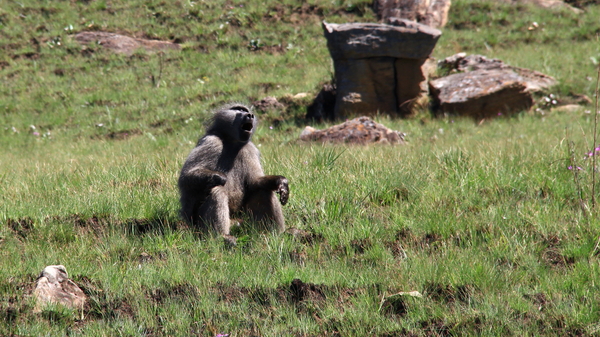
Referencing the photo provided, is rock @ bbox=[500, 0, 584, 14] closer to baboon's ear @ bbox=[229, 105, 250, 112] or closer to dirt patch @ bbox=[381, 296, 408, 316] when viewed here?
baboon's ear @ bbox=[229, 105, 250, 112]

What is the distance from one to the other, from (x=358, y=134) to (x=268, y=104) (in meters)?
4.08

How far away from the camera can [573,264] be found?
4574mm

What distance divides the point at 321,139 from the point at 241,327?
6580mm

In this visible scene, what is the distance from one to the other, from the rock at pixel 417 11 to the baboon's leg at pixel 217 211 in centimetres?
1378

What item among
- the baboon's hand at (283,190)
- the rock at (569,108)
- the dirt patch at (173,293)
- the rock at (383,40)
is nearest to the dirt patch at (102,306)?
the dirt patch at (173,293)

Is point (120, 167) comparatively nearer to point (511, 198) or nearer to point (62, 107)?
point (511, 198)

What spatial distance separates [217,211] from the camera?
17.1 ft

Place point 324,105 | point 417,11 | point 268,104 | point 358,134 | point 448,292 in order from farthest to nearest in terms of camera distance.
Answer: point 417,11, point 324,105, point 268,104, point 358,134, point 448,292

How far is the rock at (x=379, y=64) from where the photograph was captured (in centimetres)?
1301

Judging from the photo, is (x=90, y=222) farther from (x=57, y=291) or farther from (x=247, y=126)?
(x=247, y=126)

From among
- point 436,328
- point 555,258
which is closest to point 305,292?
point 436,328

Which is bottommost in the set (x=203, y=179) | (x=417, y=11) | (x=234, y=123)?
(x=203, y=179)

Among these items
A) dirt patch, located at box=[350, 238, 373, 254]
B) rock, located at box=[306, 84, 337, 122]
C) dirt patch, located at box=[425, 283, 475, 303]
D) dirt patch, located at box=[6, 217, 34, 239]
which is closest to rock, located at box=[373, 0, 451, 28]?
rock, located at box=[306, 84, 337, 122]

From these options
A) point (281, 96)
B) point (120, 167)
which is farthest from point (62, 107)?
Answer: point (120, 167)
